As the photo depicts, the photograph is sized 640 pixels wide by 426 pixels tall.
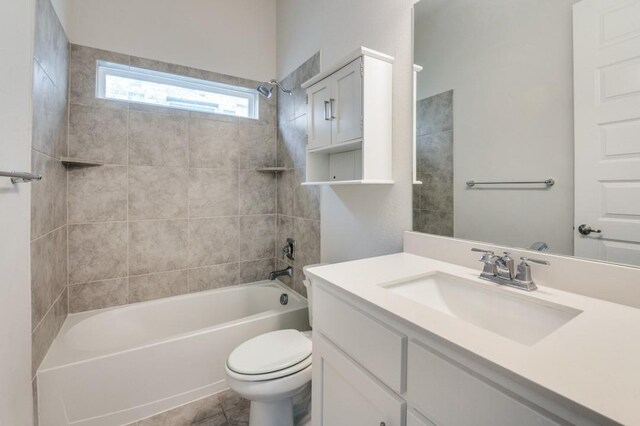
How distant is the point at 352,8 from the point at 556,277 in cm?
172

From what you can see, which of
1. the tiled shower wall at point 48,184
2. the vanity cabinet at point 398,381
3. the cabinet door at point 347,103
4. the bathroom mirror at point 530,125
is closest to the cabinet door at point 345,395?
the vanity cabinet at point 398,381

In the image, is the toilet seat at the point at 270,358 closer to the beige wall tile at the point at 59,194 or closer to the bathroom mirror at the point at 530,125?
the bathroom mirror at the point at 530,125

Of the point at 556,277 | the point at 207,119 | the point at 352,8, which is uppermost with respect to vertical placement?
the point at 352,8

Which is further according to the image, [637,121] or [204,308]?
[204,308]

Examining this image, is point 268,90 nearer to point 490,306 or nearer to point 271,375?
point 271,375

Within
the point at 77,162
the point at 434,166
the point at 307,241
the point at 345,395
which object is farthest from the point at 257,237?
the point at 345,395

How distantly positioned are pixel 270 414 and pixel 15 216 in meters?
1.33

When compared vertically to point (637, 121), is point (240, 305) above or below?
below

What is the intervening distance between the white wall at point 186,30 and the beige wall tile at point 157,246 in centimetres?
126

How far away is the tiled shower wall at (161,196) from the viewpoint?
77.1 inches

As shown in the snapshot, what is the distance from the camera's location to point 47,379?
1372 millimetres

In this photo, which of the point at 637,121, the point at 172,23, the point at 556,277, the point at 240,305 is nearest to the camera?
the point at 637,121

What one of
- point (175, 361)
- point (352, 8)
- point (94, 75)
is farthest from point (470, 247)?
point (94, 75)

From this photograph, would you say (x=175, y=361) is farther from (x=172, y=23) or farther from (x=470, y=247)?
(x=172, y=23)
